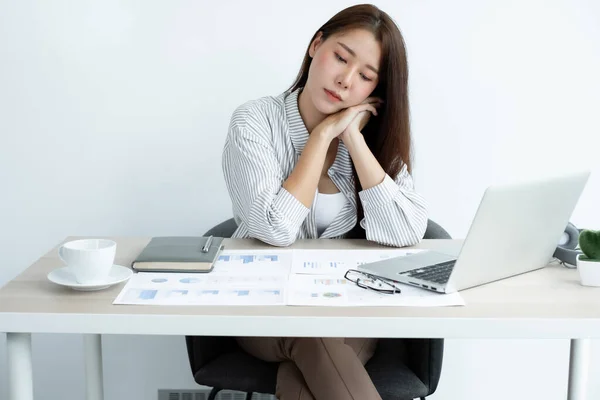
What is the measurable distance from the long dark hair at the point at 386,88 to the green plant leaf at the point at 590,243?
0.59 metres

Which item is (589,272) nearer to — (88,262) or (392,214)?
(392,214)

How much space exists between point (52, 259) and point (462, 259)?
0.79 meters

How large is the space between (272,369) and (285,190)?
40 cm

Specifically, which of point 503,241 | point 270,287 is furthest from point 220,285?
point 503,241

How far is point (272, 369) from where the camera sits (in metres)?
1.57

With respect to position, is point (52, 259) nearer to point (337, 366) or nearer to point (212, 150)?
point (337, 366)

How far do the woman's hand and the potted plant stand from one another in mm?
627

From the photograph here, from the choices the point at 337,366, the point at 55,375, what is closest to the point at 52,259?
the point at 337,366

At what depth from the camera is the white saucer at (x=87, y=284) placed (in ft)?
3.94

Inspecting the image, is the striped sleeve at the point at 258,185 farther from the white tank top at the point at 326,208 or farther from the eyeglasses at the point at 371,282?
the eyeglasses at the point at 371,282

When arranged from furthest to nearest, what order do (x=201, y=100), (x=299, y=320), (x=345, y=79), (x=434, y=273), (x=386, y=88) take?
(x=201, y=100) → (x=386, y=88) → (x=345, y=79) → (x=434, y=273) → (x=299, y=320)

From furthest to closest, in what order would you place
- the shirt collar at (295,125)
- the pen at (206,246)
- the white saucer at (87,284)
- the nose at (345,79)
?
the shirt collar at (295,125), the nose at (345,79), the pen at (206,246), the white saucer at (87,284)

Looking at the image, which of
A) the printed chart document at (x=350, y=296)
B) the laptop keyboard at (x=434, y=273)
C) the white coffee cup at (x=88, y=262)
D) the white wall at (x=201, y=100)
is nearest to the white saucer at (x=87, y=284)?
the white coffee cup at (x=88, y=262)

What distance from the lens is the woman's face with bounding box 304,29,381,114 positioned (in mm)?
1714
